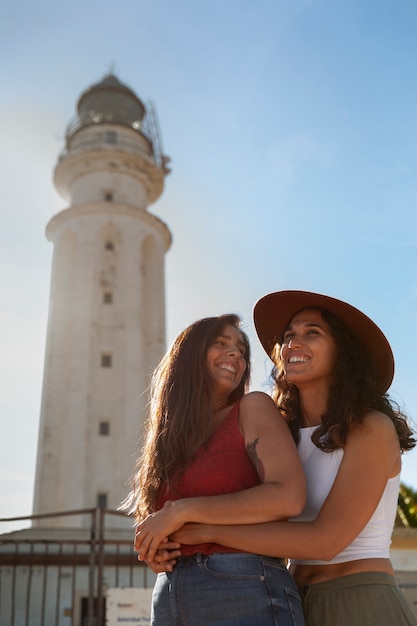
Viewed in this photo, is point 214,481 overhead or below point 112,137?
below

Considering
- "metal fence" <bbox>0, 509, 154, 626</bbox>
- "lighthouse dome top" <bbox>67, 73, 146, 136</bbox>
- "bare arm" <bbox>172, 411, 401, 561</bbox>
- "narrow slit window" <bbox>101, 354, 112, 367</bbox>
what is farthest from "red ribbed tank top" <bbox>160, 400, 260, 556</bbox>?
"lighthouse dome top" <bbox>67, 73, 146, 136</bbox>

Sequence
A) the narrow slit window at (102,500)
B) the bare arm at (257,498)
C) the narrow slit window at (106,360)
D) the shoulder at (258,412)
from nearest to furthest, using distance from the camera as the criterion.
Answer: the bare arm at (257,498) < the shoulder at (258,412) < the narrow slit window at (102,500) < the narrow slit window at (106,360)

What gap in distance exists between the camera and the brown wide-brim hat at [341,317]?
2.88 metres

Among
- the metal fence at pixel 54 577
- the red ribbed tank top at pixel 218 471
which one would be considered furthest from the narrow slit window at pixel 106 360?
the red ribbed tank top at pixel 218 471

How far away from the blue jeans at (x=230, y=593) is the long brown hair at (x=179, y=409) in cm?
36

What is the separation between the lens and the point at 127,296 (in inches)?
955

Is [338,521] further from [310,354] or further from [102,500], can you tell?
[102,500]

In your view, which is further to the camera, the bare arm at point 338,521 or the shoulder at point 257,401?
the shoulder at point 257,401

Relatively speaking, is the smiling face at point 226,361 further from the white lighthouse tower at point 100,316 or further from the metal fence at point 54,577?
the white lighthouse tower at point 100,316

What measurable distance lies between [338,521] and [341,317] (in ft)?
3.19

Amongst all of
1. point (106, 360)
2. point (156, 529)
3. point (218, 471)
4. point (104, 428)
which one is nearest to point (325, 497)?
point (218, 471)

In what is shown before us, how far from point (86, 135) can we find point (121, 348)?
440 inches

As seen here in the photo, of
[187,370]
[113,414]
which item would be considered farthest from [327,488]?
[113,414]

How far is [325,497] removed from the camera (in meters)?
2.52
